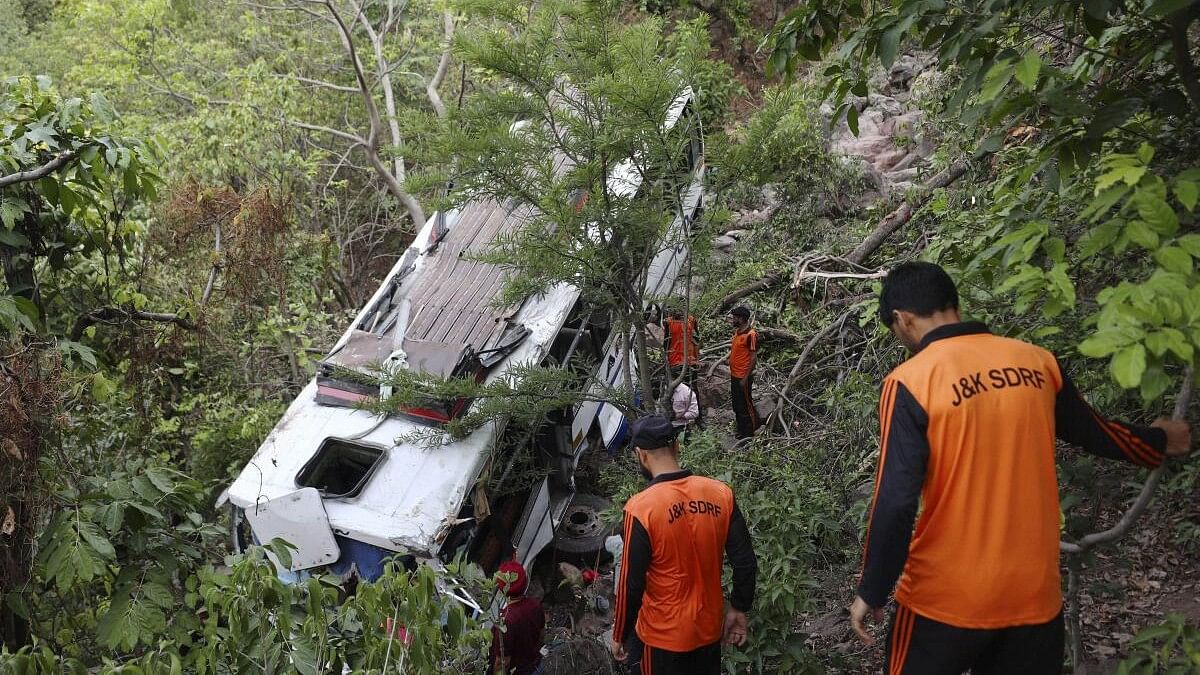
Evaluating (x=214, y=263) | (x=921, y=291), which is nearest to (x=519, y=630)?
(x=921, y=291)

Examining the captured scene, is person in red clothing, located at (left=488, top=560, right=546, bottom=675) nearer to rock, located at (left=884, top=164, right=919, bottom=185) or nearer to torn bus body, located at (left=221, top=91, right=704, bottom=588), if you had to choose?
torn bus body, located at (left=221, top=91, right=704, bottom=588)

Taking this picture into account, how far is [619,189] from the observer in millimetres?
5812

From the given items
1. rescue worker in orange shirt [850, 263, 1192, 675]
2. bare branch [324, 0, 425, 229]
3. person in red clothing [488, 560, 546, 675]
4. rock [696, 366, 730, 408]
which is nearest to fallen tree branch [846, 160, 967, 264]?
rock [696, 366, 730, 408]

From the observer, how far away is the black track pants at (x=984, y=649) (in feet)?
8.00

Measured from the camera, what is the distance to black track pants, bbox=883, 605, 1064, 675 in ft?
8.00

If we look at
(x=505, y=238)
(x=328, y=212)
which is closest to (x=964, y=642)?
(x=505, y=238)

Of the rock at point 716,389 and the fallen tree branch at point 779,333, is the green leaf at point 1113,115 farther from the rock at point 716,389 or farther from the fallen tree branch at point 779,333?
the rock at point 716,389

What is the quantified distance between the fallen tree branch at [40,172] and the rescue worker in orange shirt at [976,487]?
3.53m

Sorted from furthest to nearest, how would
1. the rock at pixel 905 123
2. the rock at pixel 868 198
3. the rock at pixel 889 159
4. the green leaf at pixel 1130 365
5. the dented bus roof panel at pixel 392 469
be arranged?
the rock at pixel 889 159, the rock at pixel 905 123, the rock at pixel 868 198, the dented bus roof panel at pixel 392 469, the green leaf at pixel 1130 365

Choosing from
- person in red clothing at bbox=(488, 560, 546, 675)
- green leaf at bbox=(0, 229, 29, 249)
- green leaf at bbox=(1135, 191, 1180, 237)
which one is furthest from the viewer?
person in red clothing at bbox=(488, 560, 546, 675)

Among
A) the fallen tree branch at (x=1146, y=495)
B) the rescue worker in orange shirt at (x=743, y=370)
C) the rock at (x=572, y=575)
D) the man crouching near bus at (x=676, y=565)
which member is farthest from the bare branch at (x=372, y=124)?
the fallen tree branch at (x=1146, y=495)

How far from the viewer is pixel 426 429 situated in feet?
19.6

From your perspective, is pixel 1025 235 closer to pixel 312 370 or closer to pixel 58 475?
pixel 58 475

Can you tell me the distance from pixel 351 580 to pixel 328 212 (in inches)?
312
